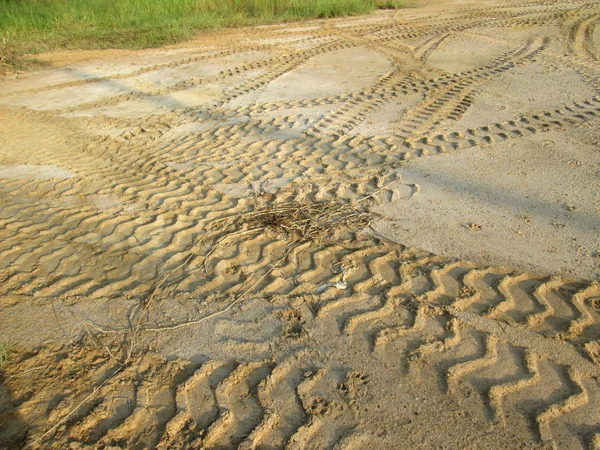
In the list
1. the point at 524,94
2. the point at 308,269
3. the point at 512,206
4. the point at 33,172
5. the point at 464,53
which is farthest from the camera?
the point at 464,53

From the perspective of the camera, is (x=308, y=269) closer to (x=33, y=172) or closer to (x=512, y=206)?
(x=512, y=206)

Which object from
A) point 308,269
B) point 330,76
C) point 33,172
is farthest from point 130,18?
point 308,269

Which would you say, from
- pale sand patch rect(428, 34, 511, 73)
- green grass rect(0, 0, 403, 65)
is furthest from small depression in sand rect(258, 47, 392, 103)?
green grass rect(0, 0, 403, 65)

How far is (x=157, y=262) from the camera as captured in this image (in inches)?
148

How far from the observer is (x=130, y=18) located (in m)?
12.4

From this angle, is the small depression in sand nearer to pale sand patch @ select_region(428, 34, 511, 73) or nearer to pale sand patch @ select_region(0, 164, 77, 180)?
pale sand patch @ select_region(428, 34, 511, 73)

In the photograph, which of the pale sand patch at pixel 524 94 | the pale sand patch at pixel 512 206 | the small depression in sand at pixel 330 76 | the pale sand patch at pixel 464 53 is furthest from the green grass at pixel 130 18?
the pale sand patch at pixel 512 206

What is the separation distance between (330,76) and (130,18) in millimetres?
6951

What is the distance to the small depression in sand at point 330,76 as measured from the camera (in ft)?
24.5

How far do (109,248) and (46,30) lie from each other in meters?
10.4

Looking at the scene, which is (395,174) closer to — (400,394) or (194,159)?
(194,159)

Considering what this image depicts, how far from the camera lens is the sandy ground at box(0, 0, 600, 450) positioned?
253 cm

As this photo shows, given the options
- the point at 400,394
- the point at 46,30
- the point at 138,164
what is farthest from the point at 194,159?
the point at 46,30

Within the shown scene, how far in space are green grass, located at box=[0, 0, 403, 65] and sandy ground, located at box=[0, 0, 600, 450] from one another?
182 inches
